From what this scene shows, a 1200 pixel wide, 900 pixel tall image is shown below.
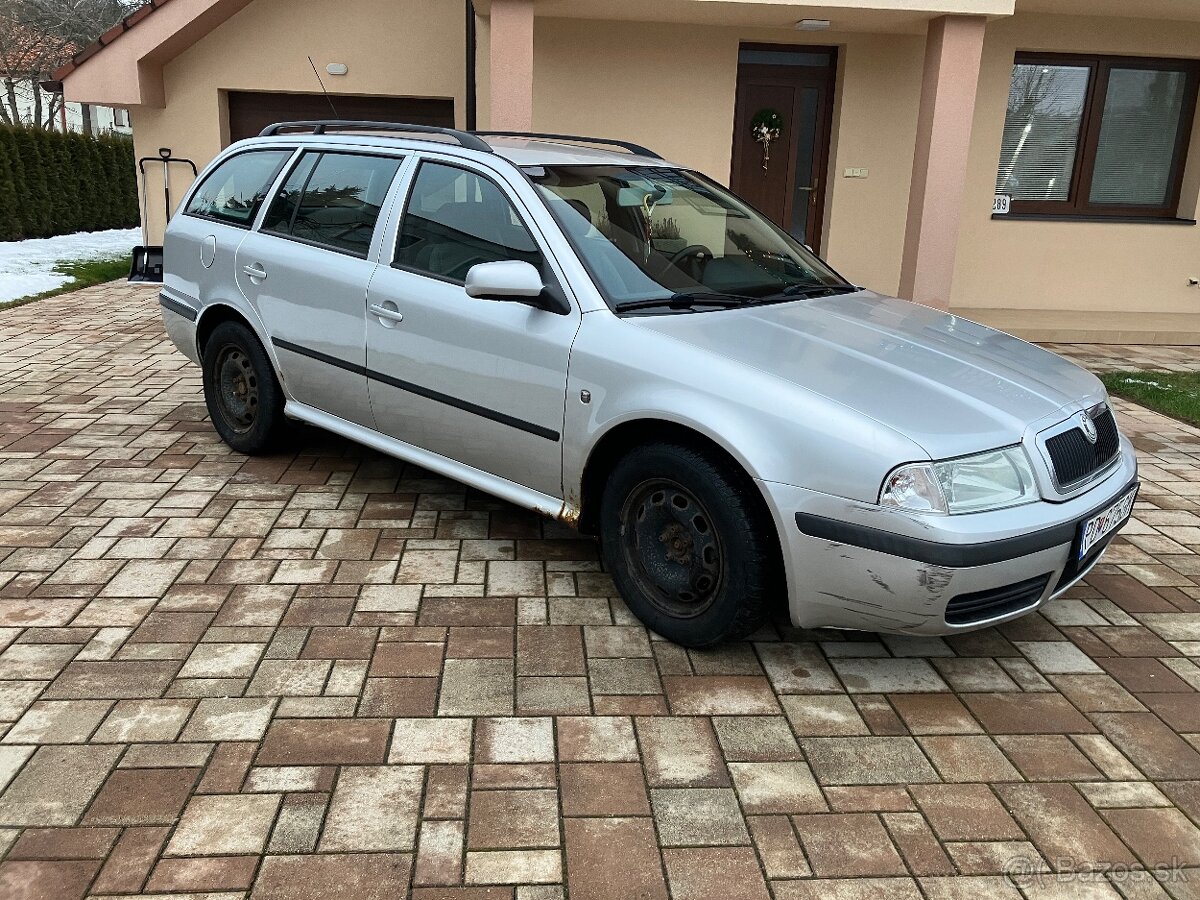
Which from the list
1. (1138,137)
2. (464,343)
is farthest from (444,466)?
(1138,137)

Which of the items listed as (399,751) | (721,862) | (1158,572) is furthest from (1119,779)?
(399,751)

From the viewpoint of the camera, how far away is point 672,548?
3553 millimetres

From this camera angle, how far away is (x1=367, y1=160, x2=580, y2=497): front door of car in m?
3.81

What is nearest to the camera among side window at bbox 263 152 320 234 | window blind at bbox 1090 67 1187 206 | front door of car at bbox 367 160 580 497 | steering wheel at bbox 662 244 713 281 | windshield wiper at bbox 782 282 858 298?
front door of car at bbox 367 160 580 497

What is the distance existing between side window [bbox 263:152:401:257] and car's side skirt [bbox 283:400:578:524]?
0.83 m

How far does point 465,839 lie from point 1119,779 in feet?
6.20

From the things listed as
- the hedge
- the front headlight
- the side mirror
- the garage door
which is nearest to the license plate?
the front headlight

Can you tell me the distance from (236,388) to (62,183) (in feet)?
52.9

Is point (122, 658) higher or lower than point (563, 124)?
lower

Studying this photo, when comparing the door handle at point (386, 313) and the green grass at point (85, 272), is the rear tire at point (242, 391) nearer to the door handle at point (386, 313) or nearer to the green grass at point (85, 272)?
the door handle at point (386, 313)

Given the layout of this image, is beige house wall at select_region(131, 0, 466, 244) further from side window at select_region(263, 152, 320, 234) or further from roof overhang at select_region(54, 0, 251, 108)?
side window at select_region(263, 152, 320, 234)

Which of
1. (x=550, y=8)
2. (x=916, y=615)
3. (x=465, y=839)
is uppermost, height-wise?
(x=550, y=8)

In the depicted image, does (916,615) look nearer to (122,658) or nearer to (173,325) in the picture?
(122,658)

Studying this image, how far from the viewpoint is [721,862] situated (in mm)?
2520
